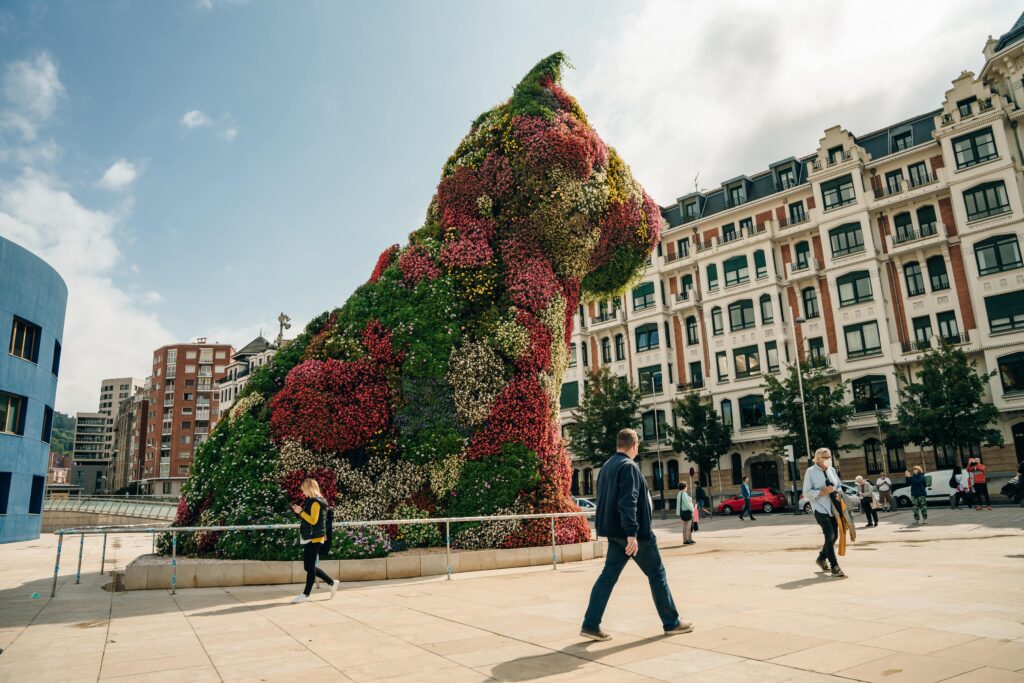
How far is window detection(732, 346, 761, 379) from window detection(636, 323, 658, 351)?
6774mm

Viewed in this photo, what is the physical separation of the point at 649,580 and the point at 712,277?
45.5 metres

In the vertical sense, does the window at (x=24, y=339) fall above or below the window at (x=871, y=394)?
above

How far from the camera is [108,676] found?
5.07 meters

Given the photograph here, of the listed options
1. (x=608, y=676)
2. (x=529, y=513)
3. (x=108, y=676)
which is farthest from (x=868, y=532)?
(x=108, y=676)

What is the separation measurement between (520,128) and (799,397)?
94.8 ft

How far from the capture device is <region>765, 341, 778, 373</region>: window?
1743 inches

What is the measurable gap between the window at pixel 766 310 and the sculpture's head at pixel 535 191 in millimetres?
32207

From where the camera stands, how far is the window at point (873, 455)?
3934cm

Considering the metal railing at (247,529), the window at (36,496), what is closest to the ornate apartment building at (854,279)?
the metal railing at (247,529)

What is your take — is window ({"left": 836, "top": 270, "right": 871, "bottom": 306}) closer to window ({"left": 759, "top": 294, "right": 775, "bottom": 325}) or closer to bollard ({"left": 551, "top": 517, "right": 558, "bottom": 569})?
window ({"left": 759, "top": 294, "right": 775, "bottom": 325})

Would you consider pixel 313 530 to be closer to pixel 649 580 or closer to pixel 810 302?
pixel 649 580

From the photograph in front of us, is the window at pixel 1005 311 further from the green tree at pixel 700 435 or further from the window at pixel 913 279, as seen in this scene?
the green tree at pixel 700 435

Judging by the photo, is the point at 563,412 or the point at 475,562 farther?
the point at 563,412

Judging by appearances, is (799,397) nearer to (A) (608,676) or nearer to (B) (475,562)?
(B) (475,562)
